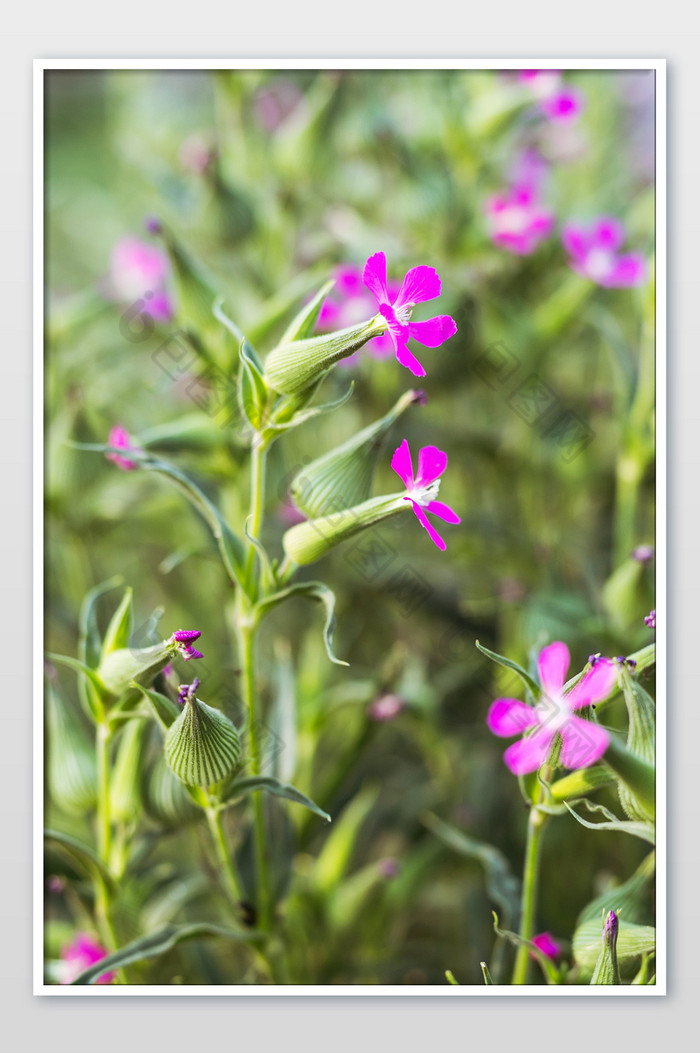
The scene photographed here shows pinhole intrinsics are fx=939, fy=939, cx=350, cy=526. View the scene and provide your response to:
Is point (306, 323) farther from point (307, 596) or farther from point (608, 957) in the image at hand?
point (608, 957)

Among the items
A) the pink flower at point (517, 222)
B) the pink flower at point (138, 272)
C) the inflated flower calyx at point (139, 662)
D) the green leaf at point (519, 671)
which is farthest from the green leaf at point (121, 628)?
the pink flower at point (517, 222)

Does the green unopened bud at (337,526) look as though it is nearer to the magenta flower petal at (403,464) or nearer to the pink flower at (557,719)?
the magenta flower petal at (403,464)

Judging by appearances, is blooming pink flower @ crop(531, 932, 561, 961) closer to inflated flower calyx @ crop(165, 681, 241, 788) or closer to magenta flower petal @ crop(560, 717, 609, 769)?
magenta flower petal @ crop(560, 717, 609, 769)

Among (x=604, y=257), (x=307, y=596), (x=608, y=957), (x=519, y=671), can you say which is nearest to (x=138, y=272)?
(x=604, y=257)

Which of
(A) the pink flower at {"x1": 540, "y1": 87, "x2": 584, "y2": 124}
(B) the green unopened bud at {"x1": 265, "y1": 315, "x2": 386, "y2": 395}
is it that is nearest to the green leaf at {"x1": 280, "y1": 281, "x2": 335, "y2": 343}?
(B) the green unopened bud at {"x1": 265, "y1": 315, "x2": 386, "y2": 395}

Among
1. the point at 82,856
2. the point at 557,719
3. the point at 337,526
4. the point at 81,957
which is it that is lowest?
the point at 81,957
